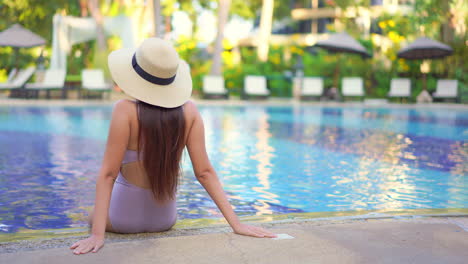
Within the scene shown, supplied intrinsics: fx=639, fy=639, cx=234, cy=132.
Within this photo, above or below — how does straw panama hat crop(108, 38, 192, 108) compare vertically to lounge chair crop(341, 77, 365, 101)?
above

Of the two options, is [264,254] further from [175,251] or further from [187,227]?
[187,227]

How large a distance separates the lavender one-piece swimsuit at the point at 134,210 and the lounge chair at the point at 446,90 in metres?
22.2

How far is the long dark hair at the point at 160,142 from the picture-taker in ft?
11.5

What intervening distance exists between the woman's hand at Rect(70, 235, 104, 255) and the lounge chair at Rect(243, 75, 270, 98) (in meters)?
20.9

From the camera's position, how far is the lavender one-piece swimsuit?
3754 mm

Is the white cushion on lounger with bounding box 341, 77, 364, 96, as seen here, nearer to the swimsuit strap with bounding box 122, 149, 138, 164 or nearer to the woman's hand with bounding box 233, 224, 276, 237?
the woman's hand with bounding box 233, 224, 276, 237

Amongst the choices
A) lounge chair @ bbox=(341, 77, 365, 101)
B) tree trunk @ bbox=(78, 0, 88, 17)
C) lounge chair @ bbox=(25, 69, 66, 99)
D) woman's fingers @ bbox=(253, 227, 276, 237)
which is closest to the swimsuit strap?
woman's fingers @ bbox=(253, 227, 276, 237)

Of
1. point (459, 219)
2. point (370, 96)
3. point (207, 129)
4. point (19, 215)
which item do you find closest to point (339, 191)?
point (459, 219)

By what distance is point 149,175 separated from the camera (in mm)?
3654

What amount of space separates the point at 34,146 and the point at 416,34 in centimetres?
2462

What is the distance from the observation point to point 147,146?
11.6ft

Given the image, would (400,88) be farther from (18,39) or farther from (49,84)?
(18,39)

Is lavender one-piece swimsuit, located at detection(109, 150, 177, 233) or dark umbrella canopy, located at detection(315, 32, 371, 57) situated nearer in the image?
lavender one-piece swimsuit, located at detection(109, 150, 177, 233)

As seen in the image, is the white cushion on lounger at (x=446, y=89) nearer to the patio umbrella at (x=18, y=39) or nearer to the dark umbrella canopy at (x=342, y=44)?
the dark umbrella canopy at (x=342, y=44)
